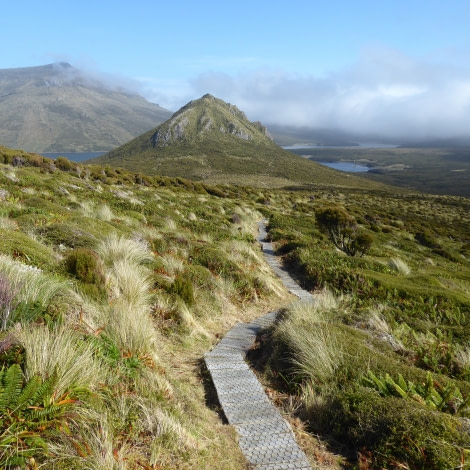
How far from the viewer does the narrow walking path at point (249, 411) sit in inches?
138

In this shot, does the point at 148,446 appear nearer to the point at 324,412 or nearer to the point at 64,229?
the point at 324,412

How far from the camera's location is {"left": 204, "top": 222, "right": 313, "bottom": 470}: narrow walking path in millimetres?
3518

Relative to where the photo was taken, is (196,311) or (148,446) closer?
(148,446)

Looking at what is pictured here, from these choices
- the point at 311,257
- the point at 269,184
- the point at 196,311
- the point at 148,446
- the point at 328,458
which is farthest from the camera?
the point at 269,184

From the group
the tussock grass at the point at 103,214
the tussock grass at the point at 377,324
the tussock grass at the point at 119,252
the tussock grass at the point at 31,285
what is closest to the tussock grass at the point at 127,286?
the tussock grass at the point at 119,252

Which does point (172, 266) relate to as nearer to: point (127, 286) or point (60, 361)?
point (127, 286)

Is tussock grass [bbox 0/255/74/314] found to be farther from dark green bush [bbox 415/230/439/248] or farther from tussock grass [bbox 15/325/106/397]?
dark green bush [bbox 415/230/439/248]

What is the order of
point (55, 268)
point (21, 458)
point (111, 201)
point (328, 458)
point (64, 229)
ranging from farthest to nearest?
point (111, 201), point (64, 229), point (55, 268), point (328, 458), point (21, 458)

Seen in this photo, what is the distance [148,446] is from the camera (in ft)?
10.1

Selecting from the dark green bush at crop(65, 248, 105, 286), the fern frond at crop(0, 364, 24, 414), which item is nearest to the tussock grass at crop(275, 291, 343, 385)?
the dark green bush at crop(65, 248, 105, 286)

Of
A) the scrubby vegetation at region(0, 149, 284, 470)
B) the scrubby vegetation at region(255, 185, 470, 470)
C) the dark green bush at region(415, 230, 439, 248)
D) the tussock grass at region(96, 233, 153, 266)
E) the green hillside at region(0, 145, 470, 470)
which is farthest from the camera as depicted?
the dark green bush at region(415, 230, 439, 248)

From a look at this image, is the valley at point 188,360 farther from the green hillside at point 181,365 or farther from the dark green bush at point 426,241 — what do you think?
the dark green bush at point 426,241

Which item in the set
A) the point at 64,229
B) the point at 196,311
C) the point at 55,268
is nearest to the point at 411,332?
the point at 196,311

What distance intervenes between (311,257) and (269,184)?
110 m
